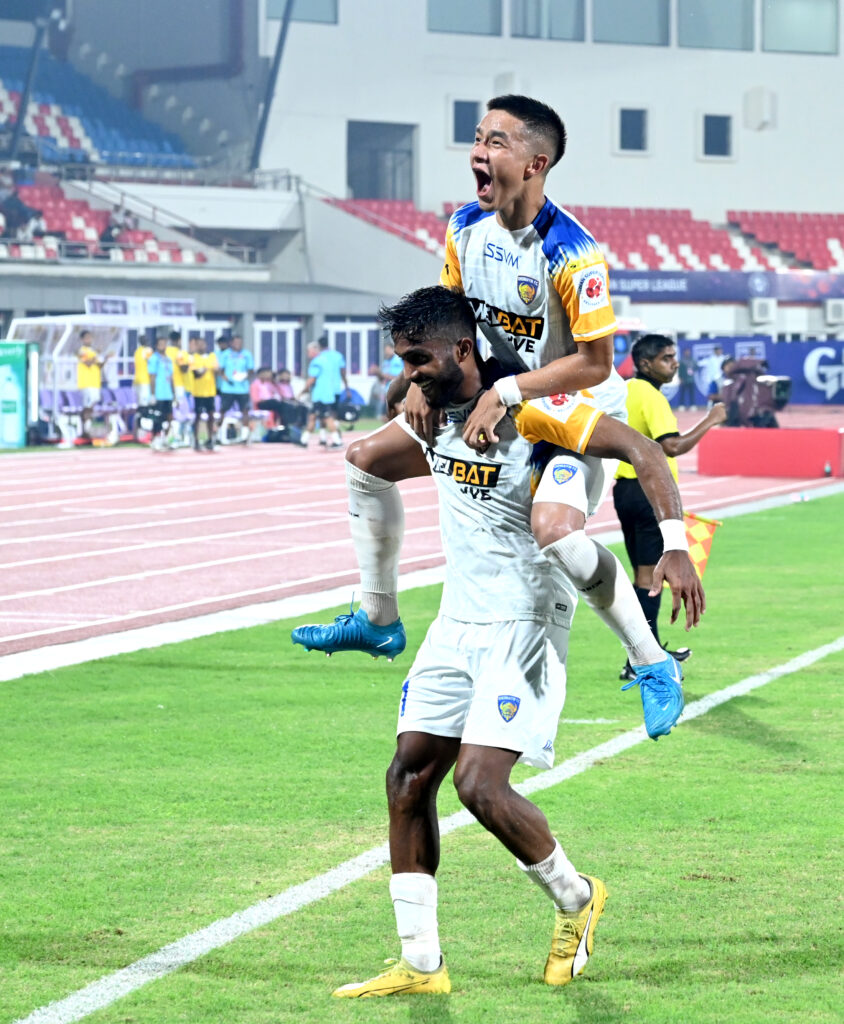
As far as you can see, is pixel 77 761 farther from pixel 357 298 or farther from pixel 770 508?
pixel 357 298

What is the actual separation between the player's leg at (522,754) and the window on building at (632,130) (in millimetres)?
50168

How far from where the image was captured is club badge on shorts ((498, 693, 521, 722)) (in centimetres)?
442

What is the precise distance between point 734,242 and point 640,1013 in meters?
50.0

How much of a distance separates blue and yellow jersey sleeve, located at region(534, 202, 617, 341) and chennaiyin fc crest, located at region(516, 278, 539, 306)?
5 centimetres

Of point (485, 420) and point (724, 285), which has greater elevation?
point (724, 285)

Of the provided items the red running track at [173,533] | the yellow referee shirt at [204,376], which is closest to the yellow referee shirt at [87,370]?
the yellow referee shirt at [204,376]

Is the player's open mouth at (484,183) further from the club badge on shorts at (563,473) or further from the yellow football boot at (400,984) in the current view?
the yellow football boot at (400,984)

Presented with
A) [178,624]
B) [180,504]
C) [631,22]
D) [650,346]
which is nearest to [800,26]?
[631,22]

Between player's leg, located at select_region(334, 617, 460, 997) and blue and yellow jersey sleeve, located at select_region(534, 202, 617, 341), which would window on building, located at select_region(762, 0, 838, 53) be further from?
player's leg, located at select_region(334, 617, 460, 997)

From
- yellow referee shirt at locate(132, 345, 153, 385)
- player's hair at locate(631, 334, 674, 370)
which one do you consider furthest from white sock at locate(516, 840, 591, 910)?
yellow referee shirt at locate(132, 345, 153, 385)

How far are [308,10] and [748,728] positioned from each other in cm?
4348

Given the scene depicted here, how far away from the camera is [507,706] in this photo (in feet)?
14.5

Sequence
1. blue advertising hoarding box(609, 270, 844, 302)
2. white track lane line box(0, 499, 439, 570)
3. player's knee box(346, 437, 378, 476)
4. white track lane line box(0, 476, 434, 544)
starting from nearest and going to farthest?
player's knee box(346, 437, 378, 476) → white track lane line box(0, 499, 439, 570) → white track lane line box(0, 476, 434, 544) → blue advertising hoarding box(609, 270, 844, 302)

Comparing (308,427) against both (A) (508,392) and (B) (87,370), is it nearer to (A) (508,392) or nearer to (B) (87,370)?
(B) (87,370)
